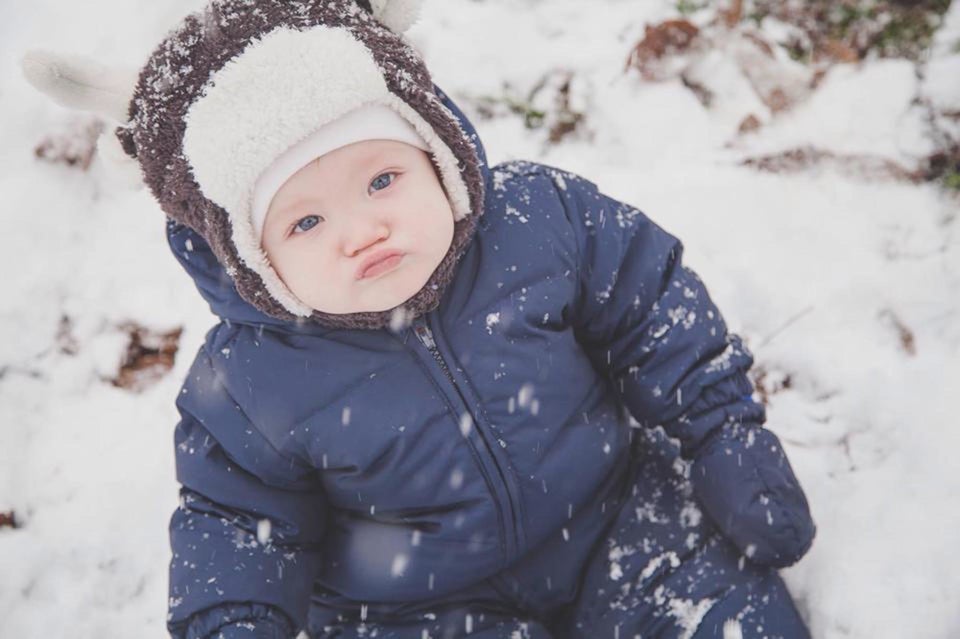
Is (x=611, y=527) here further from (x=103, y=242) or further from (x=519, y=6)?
(x=519, y=6)

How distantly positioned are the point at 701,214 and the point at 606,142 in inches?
14.8

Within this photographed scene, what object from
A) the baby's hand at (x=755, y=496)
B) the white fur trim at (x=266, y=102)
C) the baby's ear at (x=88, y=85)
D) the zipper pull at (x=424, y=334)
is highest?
the baby's ear at (x=88, y=85)

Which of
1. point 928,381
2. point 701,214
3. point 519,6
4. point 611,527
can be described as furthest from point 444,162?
point 519,6

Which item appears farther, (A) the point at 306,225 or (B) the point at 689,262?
(B) the point at 689,262

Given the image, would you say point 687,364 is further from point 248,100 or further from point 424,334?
point 248,100

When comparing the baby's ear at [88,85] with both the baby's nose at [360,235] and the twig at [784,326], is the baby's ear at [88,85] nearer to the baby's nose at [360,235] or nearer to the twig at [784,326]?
the baby's nose at [360,235]

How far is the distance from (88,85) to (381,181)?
445mm

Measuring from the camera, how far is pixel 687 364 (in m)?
1.54

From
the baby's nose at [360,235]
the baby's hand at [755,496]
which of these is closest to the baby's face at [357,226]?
the baby's nose at [360,235]

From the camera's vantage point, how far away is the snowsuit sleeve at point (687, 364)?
4.92 feet

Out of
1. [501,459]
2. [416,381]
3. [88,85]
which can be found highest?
[88,85]

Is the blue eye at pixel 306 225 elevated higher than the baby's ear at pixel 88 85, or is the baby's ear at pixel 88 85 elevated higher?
the baby's ear at pixel 88 85

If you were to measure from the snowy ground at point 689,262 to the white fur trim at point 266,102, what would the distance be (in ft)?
3.59

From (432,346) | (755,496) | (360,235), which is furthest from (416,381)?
(755,496)
